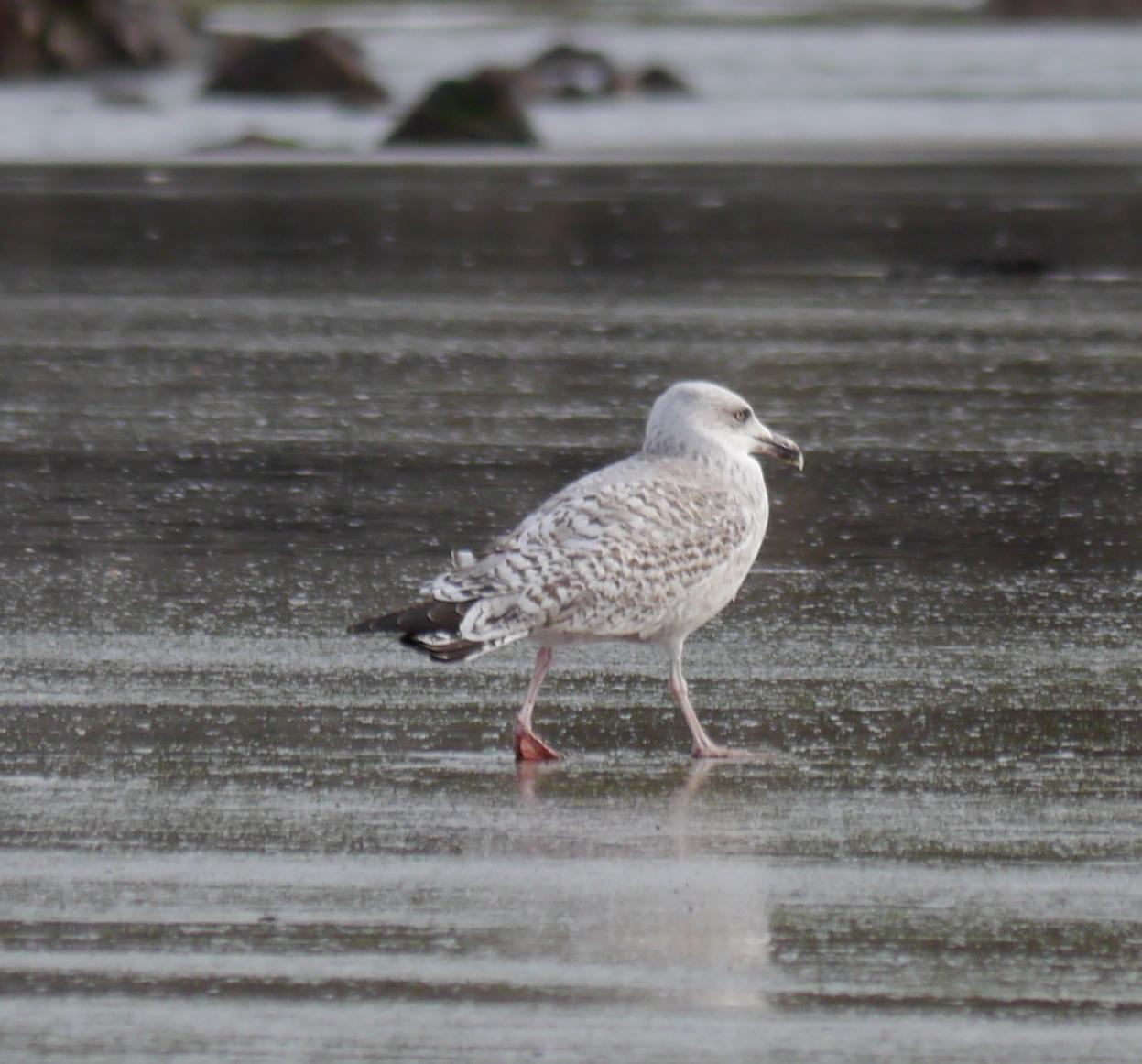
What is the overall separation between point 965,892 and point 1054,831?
53 cm

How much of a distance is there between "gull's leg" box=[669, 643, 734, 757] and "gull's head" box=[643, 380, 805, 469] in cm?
62

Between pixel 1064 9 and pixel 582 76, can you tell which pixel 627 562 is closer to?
pixel 582 76

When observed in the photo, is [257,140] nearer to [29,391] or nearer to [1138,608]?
[29,391]

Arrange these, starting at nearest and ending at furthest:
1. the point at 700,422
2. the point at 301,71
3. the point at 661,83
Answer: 1. the point at 700,422
2. the point at 301,71
3. the point at 661,83

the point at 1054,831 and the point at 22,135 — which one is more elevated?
the point at 1054,831

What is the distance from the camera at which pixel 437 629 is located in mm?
6535

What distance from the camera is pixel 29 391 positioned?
12.8m

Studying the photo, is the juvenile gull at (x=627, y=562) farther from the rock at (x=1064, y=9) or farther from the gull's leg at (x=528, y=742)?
the rock at (x=1064, y=9)

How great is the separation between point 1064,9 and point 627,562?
180 ft

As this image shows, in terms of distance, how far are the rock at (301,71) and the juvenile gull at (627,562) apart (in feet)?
89.7

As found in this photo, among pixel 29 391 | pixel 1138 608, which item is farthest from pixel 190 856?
pixel 29 391

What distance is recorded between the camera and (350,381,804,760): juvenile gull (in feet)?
21.6

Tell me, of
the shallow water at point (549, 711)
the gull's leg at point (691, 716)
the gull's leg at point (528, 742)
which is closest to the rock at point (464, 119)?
the shallow water at point (549, 711)

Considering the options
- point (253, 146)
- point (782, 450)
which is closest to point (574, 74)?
point (253, 146)
